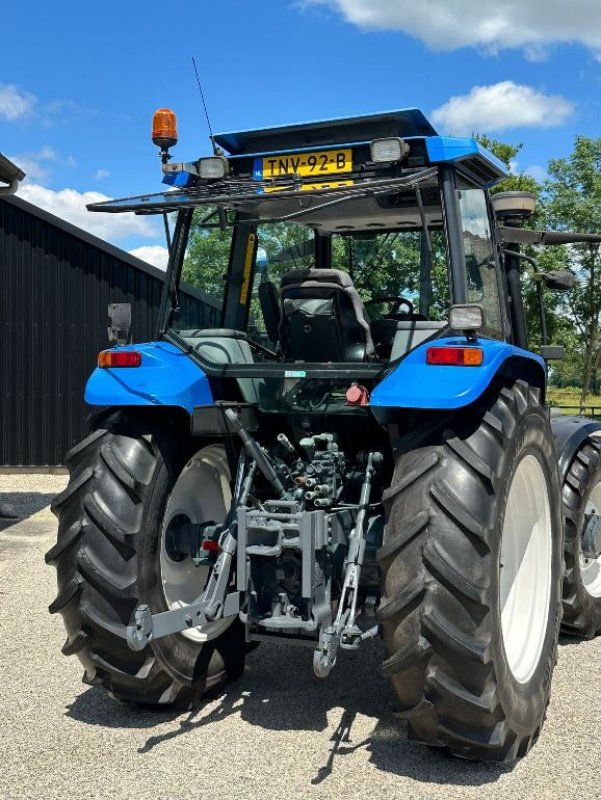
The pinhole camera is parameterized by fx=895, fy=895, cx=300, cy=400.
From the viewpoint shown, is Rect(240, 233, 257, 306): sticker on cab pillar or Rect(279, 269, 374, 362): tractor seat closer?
Rect(279, 269, 374, 362): tractor seat

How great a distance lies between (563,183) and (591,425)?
17.7 meters

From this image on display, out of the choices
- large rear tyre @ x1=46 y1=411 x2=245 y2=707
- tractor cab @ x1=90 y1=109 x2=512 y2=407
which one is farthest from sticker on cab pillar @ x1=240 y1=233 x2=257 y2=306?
large rear tyre @ x1=46 y1=411 x2=245 y2=707

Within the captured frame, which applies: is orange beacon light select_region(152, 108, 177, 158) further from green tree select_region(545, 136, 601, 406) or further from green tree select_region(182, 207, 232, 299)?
green tree select_region(545, 136, 601, 406)

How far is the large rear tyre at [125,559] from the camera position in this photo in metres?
4.04

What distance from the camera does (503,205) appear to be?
5.39 m

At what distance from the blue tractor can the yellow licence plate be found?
0.05 feet

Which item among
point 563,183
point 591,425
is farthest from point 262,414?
point 563,183

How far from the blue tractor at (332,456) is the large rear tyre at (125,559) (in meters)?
0.01

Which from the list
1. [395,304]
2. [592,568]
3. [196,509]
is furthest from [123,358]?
[592,568]

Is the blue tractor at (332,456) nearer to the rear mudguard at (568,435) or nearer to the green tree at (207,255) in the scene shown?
the green tree at (207,255)

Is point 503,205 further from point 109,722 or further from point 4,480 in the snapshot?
point 4,480

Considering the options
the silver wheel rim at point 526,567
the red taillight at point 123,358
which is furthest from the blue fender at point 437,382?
the red taillight at point 123,358

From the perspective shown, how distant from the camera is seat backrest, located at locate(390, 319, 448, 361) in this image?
165 inches

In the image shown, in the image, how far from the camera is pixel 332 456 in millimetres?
4246
